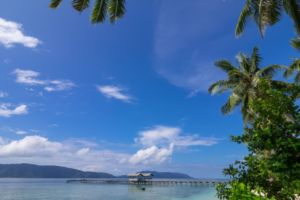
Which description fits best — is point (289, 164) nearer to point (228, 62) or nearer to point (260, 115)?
point (260, 115)

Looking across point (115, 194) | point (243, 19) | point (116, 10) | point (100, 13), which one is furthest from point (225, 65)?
point (115, 194)

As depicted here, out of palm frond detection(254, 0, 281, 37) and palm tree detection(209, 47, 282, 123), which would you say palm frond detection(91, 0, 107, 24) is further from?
palm tree detection(209, 47, 282, 123)

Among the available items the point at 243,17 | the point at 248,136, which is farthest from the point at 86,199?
the point at 248,136

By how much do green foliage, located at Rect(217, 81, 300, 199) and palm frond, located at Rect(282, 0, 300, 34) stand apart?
4.61 metres

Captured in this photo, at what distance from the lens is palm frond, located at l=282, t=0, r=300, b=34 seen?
9.19 meters

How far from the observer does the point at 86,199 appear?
1699 inches

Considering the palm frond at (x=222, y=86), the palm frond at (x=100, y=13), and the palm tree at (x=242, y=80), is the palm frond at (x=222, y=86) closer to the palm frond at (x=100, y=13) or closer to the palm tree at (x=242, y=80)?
the palm tree at (x=242, y=80)

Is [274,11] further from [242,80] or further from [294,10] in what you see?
[242,80]

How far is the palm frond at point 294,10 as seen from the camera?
919 centimetres

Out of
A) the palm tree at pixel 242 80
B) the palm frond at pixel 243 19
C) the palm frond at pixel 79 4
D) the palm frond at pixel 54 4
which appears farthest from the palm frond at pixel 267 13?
the palm tree at pixel 242 80

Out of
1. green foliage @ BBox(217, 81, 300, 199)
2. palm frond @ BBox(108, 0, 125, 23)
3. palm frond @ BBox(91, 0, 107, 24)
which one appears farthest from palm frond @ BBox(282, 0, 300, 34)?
palm frond @ BBox(91, 0, 107, 24)

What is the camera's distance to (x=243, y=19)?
36.4 ft

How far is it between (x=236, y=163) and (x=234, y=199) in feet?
8.02

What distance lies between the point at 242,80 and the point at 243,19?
37.9 ft
